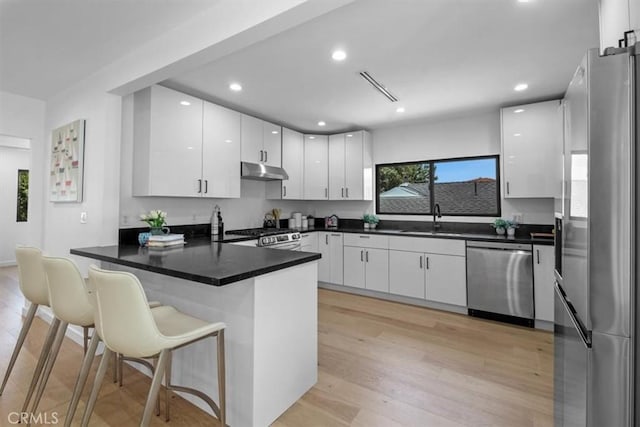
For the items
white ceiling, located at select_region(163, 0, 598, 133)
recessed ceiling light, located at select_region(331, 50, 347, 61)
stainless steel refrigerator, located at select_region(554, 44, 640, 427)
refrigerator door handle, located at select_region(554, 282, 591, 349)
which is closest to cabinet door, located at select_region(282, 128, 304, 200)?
white ceiling, located at select_region(163, 0, 598, 133)

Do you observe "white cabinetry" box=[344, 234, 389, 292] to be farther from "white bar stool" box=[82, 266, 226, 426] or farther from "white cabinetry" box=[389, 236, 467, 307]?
"white bar stool" box=[82, 266, 226, 426]

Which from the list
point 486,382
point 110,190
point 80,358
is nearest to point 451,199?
point 486,382

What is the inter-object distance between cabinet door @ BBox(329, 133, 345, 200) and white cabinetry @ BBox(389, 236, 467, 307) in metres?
1.22

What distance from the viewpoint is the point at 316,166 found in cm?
485

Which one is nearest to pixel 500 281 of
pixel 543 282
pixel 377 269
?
pixel 543 282

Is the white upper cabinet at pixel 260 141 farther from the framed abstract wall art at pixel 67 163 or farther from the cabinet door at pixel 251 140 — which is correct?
the framed abstract wall art at pixel 67 163

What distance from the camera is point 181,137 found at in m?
3.09

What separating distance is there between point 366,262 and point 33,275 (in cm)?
337

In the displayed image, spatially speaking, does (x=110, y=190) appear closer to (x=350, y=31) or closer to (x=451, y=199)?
(x=350, y=31)

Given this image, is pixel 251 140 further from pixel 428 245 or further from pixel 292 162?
pixel 428 245

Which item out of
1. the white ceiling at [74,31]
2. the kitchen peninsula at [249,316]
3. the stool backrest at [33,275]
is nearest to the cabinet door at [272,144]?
the white ceiling at [74,31]

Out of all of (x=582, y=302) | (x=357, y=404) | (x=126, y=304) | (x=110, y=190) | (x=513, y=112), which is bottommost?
(x=357, y=404)

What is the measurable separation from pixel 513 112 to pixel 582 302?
10.5ft

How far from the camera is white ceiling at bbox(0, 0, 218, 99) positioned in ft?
6.10
